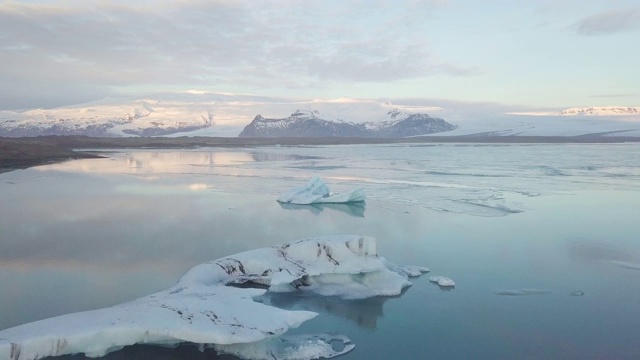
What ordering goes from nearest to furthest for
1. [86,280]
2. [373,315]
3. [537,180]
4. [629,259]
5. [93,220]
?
[373,315] < [86,280] < [629,259] < [93,220] < [537,180]

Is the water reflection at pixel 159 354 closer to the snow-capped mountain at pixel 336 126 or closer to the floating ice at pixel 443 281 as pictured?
the floating ice at pixel 443 281

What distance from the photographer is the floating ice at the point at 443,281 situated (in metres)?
5.60

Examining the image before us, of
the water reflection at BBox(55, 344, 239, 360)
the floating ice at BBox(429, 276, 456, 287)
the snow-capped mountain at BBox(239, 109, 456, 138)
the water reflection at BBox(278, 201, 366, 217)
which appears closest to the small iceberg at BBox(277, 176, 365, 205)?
the water reflection at BBox(278, 201, 366, 217)

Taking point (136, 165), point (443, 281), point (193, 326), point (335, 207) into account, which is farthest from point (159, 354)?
point (136, 165)

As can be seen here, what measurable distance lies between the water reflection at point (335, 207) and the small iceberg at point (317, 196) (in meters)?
0.11

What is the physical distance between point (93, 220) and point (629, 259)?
782 cm

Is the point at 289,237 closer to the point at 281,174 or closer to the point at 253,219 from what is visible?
the point at 253,219

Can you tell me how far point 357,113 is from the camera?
4341 inches

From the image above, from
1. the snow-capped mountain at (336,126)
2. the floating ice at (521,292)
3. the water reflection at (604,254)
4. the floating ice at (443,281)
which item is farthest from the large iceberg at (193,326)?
the snow-capped mountain at (336,126)

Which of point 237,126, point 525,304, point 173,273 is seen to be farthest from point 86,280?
point 237,126

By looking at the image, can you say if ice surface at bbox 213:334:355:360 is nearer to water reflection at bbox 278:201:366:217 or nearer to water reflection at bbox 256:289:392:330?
water reflection at bbox 256:289:392:330

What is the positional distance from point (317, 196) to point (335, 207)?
1.73ft

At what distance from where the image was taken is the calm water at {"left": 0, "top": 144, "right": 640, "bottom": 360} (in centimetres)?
445

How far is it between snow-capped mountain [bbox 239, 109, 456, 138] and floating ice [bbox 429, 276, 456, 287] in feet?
327
